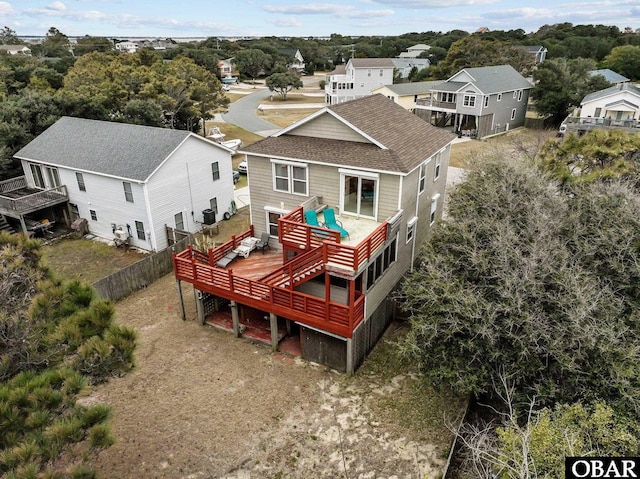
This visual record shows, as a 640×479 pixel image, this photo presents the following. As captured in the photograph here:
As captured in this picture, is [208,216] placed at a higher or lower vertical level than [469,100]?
lower

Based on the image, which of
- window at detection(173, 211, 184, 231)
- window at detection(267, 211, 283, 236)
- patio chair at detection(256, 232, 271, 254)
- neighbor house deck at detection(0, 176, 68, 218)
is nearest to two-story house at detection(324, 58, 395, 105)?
window at detection(173, 211, 184, 231)

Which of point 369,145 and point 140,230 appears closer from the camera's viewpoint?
point 369,145

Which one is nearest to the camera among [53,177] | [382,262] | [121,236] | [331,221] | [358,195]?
[331,221]

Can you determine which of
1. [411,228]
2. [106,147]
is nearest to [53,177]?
[106,147]

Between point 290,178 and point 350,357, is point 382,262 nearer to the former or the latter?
point 350,357

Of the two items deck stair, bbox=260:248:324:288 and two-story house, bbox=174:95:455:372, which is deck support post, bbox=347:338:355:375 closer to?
two-story house, bbox=174:95:455:372
